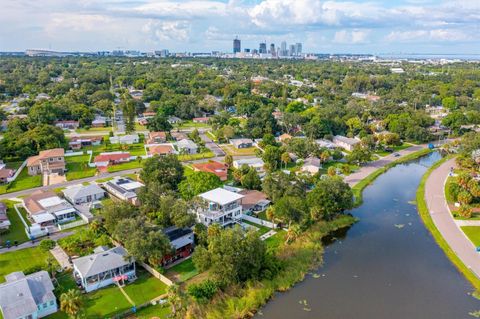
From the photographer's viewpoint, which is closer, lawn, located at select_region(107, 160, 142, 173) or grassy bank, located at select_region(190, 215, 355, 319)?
grassy bank, located at select_region(190, 215, 355, 319)

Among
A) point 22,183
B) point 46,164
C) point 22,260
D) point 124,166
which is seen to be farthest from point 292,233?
point 46,164

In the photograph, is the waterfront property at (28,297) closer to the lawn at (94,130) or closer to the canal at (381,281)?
the canal at (381,281)

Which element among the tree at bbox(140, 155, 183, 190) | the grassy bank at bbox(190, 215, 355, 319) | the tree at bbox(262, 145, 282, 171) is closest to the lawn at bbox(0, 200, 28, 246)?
the tree at bbox(140, 155, 183, 190)

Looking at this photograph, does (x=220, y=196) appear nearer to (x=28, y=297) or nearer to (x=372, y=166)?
(x=28, y=297)

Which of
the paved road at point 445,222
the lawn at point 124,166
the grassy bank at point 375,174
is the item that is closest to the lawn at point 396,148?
the grassy bank at point 375,174

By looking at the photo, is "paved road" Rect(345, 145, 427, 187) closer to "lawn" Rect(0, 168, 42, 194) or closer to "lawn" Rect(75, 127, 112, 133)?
"lawn" Rect(0, 168, 42, 194)

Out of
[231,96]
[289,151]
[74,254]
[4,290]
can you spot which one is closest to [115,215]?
[74,254]
